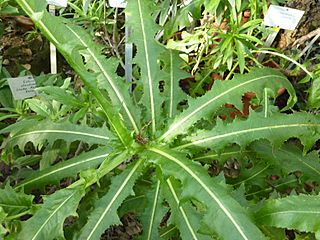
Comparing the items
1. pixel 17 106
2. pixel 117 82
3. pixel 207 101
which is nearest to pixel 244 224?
pixel 207 101

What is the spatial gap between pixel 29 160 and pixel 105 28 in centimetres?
72

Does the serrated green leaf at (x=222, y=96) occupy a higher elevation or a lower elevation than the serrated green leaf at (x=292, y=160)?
higher

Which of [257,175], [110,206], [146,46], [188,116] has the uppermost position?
[146,46]

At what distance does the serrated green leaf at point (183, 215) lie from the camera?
110 centimetres

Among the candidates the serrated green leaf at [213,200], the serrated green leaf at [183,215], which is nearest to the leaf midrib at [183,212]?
the serrated green leaf at [183,215]

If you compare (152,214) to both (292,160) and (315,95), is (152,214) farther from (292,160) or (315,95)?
(315,95)

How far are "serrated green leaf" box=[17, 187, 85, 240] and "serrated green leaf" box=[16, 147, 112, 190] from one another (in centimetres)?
15

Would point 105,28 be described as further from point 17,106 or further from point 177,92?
point 177,92

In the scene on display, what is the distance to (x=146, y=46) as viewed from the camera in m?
1.27

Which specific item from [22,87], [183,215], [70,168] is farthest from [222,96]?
[22,87]

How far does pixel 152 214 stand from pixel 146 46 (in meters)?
0.42

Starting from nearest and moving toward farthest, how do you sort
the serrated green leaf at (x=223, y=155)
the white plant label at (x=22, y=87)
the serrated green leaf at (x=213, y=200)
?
the serrated green leaf at (x=213, y=200), the serrated green leaf at (x=223, y=155), the white plant label at (x=22, y=87)

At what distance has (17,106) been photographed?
1.54 metres

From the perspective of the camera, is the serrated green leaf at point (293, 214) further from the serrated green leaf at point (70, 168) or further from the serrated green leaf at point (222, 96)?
the serrated green leaf at point (70, 168)
